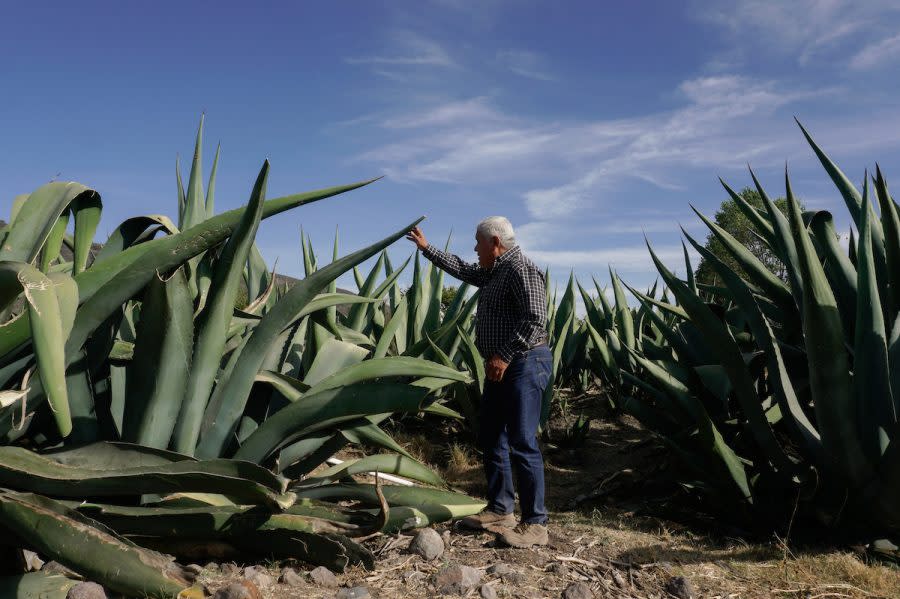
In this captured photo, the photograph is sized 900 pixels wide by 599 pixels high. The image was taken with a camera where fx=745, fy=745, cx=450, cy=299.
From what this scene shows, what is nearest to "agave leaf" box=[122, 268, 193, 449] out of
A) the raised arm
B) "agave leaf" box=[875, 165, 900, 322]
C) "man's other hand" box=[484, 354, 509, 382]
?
"man's other hand" box=[484, 354, 509, 382]

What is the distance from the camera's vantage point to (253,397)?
274 cm

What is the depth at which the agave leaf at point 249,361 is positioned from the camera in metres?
2.40

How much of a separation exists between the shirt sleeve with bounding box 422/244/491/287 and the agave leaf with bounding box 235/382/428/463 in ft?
4.55

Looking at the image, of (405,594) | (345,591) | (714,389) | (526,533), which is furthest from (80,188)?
(714,389)

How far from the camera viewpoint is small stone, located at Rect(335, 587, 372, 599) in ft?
7.48

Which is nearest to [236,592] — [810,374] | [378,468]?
[378,468]

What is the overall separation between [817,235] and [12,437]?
11.1 ft

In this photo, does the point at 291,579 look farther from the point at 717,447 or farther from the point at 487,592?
the point at 717,447

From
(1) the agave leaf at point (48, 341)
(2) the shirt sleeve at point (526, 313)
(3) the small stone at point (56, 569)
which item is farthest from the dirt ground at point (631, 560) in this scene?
(1) the agave leaf at point (48, 341)

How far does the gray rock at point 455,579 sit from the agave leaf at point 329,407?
0.58 meters

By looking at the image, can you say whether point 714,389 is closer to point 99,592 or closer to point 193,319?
point 193,319

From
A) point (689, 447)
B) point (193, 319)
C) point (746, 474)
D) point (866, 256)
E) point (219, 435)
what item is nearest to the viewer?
point (193, 319)

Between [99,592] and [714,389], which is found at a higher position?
[714,389]

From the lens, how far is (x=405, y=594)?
2.40m
